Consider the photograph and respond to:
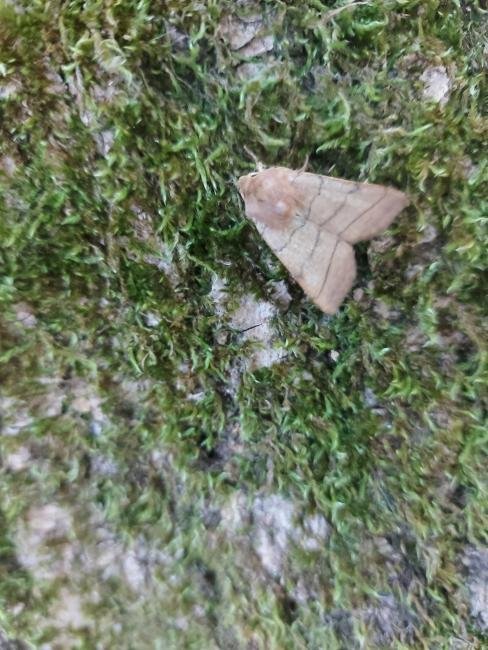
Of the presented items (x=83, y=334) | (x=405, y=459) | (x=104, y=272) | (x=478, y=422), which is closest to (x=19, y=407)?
(x=83, y=334)

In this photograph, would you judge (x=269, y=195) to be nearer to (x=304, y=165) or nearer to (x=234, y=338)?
(x=304, y=165)

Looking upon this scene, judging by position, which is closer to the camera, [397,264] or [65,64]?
[65,64]

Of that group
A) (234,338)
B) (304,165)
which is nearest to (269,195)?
(304,165)

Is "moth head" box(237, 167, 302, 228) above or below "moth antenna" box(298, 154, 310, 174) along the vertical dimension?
below

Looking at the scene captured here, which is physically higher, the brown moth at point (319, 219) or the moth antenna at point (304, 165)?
the moth antenna at point (304, 165)

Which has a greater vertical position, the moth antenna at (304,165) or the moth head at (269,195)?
the moth antenna at (304,165)

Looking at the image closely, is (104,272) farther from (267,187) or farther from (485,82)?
(485,82)

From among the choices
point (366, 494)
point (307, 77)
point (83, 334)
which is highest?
point (307, 77)

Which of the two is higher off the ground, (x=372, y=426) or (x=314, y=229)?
(x=314, y=229)
